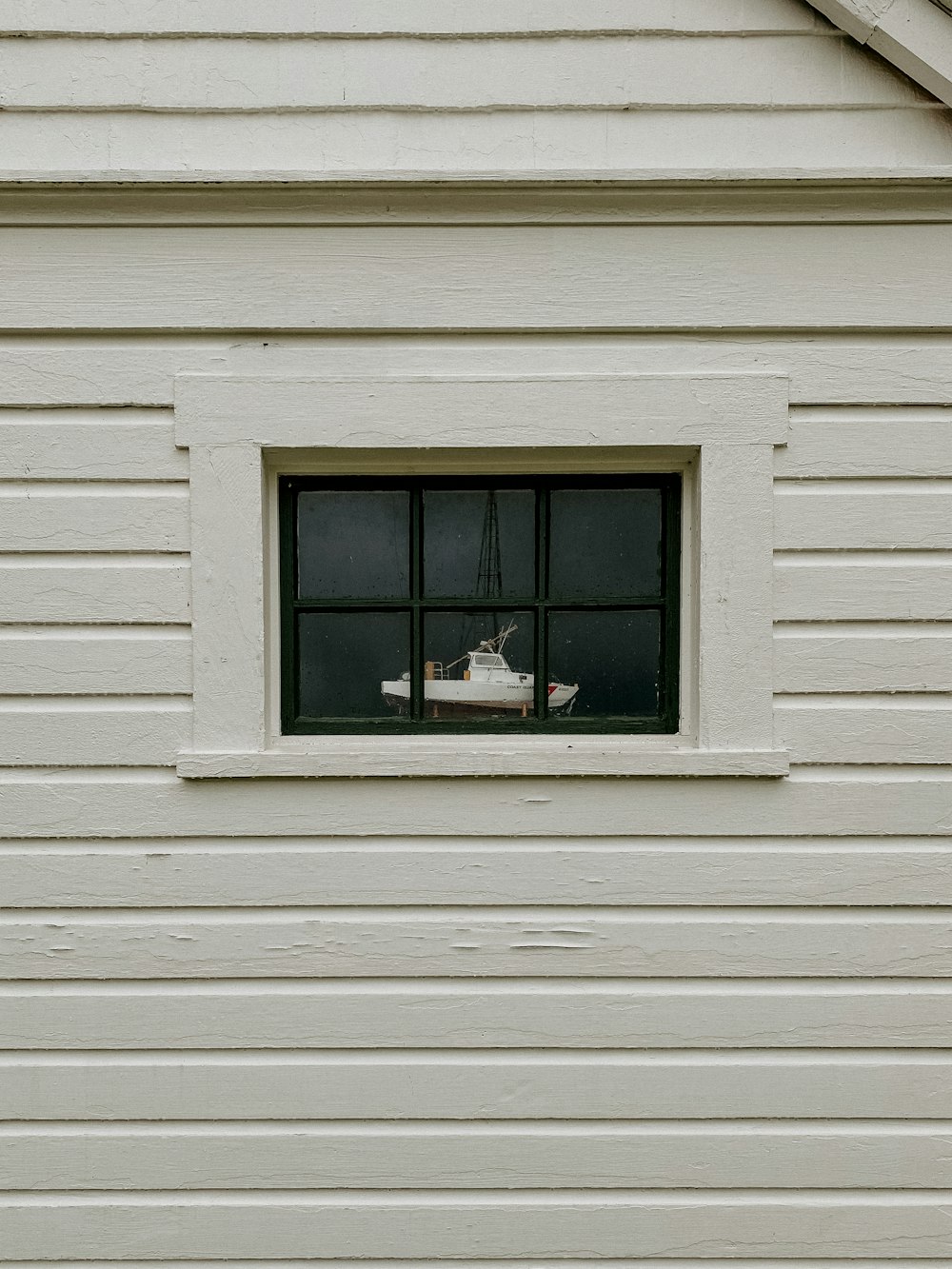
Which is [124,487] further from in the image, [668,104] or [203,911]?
[668,104]

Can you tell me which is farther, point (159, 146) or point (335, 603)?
point (335, 603)

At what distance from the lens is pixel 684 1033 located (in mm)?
2031

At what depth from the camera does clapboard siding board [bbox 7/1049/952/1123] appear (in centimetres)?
204

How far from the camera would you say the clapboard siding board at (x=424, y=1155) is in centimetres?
204

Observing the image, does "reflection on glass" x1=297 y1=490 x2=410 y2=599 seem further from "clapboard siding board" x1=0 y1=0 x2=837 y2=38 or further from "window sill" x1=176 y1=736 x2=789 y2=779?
"clapboard siding board" x1=0 y1=0 x2=837 y2=38

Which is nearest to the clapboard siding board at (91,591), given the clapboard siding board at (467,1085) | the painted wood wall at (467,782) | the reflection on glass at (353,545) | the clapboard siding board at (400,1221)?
the painted wood wall at (467,782)

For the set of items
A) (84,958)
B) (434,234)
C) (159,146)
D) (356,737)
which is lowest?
(84,958)

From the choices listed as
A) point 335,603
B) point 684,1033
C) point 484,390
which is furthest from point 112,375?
point 684,1033

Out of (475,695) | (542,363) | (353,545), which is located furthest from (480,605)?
(542,363)

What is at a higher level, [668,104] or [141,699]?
[668,104]

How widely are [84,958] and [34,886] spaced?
24cm

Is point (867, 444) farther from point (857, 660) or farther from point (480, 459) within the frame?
point (480, 459)

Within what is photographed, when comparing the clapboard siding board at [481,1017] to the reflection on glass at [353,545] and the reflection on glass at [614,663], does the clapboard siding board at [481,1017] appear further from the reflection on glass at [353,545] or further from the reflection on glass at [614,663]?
the reflection on glass at [353,545]

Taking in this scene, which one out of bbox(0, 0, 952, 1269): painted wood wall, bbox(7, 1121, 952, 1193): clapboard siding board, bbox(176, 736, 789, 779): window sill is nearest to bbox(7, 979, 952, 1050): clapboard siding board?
bbox(0, 0, 952, 1269): painted wood wall
